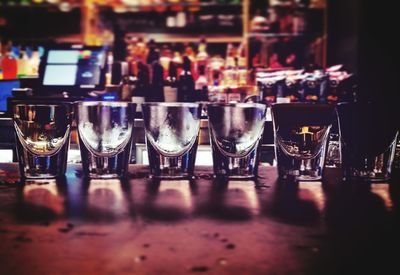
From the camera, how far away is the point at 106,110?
76 cm

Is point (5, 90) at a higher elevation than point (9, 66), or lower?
lower

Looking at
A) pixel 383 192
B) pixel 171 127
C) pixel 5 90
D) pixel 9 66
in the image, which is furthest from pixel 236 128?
pixel 9 66

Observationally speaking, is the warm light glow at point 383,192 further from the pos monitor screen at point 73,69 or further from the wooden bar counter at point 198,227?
the pos monitor screen at point 73,69

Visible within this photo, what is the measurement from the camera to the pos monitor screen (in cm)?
306

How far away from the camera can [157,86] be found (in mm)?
2826

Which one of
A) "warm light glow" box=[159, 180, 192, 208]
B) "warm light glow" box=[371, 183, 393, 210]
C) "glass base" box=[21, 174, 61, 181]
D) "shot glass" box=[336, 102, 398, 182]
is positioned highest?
"shot glass" box=[336, 102, 398, 182]

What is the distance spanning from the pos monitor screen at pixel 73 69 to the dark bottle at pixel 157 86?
33 centimetres

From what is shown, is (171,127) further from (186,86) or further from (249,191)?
(186,86)

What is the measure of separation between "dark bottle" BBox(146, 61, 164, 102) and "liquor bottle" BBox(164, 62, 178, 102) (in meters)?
0.03

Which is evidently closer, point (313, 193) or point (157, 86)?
point (313, 193)

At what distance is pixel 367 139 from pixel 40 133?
447mm

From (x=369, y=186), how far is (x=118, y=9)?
167 inches

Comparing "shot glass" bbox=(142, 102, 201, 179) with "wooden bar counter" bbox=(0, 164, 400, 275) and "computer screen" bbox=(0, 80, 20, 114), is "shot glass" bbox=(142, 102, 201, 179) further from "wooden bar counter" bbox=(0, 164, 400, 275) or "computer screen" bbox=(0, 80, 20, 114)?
"computer screen" bbox=(0, 80, 20, 114)

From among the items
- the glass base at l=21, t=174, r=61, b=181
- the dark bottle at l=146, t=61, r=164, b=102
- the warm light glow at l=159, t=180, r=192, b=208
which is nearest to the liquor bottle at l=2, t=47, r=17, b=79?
the dark bottle at l=146, t=61, r=164, b=102
